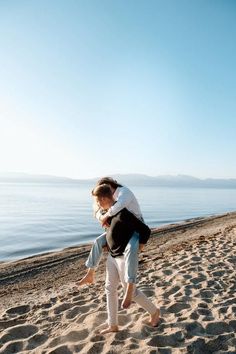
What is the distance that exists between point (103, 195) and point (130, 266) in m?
0.94

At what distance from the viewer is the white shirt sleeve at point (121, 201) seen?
4.28 meters

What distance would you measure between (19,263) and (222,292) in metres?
8.39

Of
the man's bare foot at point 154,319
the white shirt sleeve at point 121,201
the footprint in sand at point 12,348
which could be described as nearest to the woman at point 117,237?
the white shirt sleeve at point 121,201

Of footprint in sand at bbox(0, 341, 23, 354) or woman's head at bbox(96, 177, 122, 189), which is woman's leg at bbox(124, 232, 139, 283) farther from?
footprint in sand at bbox(0, 341, 23, 354)

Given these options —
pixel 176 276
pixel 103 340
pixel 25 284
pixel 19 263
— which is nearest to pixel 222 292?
pixel 176 276

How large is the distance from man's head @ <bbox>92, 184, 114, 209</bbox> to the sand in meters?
1.88

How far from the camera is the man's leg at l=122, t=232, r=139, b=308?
424 cm

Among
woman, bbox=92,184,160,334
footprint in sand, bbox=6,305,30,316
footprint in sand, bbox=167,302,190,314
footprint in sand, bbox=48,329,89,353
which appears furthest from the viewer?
footprint in sand, bbox=6,305,30,316

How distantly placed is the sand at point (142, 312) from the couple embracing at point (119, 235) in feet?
1.71

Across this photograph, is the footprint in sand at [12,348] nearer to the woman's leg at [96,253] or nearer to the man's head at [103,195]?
the woman's leg at [96,253]

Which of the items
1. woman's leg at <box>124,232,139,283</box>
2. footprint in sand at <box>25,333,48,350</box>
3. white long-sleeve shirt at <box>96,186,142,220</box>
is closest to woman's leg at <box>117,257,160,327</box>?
woman's leg at <box>124,232,139,283</box>

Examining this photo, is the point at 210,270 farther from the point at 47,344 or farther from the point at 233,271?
the point at 47,344

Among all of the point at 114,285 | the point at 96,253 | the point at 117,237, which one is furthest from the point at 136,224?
the point at 114,285

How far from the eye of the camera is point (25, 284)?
9812 millimetres
